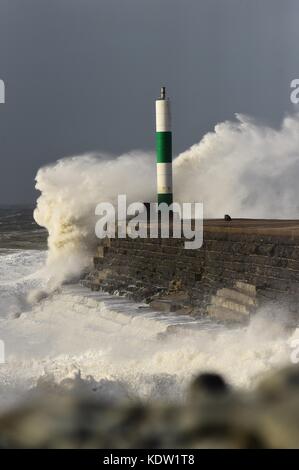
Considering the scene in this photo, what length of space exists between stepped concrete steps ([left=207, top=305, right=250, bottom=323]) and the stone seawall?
0.19 m

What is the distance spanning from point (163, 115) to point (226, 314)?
24.1 ft

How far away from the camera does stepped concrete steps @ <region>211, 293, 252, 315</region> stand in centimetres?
713

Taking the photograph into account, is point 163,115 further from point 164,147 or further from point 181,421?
point 181,421

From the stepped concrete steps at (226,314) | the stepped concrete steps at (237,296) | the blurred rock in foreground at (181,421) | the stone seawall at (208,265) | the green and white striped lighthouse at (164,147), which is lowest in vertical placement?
the blurred rock in foreground at (181,421)

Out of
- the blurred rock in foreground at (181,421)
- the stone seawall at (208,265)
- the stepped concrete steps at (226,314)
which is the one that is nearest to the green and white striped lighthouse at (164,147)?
the stone seawall at (208,265)

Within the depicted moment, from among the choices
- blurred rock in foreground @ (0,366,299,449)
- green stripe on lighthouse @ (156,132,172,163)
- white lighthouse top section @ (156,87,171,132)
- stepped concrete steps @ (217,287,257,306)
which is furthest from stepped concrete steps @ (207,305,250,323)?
white lighthouse top section @ (156,87,171,132)

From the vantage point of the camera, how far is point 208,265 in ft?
28.9

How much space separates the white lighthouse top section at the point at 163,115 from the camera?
14.1 meters

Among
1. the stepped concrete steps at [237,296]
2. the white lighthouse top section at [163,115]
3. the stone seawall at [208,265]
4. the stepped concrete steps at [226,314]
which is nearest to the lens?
the stone seawall at [208,265]

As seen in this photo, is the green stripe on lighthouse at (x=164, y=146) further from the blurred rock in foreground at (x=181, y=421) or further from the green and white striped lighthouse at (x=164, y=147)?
the blurred rock in foreground at (x=181, y=421)

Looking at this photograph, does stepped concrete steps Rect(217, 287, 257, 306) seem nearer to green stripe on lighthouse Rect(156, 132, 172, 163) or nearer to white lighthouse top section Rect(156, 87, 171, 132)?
green stripe on lighthouse Rect(156, 132, 172, 163)

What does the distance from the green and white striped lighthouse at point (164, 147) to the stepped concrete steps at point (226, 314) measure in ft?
21.0

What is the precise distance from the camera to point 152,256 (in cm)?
1042

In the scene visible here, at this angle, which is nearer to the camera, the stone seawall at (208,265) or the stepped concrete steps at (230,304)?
the stone seawall at (208,265)
